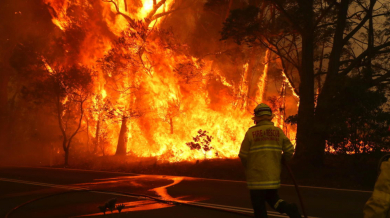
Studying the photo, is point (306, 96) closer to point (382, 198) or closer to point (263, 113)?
point (263, 113)

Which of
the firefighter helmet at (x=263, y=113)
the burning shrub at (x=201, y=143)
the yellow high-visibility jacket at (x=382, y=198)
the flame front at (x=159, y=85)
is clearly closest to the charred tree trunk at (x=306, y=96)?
the flame front at (x=159, y=85)

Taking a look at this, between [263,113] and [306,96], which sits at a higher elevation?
[306,96]

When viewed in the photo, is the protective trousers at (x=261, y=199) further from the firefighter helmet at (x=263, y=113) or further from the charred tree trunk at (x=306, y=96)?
the charred tree trunk at (x=306, y=96)

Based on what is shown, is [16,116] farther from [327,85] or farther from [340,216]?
[340,216]

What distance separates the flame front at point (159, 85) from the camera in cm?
2078

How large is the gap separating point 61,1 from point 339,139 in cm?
1996

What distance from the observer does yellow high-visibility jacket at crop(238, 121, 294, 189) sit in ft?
15.4

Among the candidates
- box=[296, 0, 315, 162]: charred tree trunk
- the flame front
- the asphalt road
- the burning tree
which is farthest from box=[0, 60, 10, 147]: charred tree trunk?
box=[296, 0, 315, 162]: charred tree trunk

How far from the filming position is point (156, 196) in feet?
29.9

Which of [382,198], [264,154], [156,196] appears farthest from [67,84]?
[382,198]

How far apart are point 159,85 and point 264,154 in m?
18.0

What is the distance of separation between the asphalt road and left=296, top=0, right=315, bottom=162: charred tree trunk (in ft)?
11.1

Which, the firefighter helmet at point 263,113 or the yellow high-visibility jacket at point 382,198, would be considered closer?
the yellow high-visibility jacket at point 382,198

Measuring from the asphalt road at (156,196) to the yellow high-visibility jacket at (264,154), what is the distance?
7.75 feet
